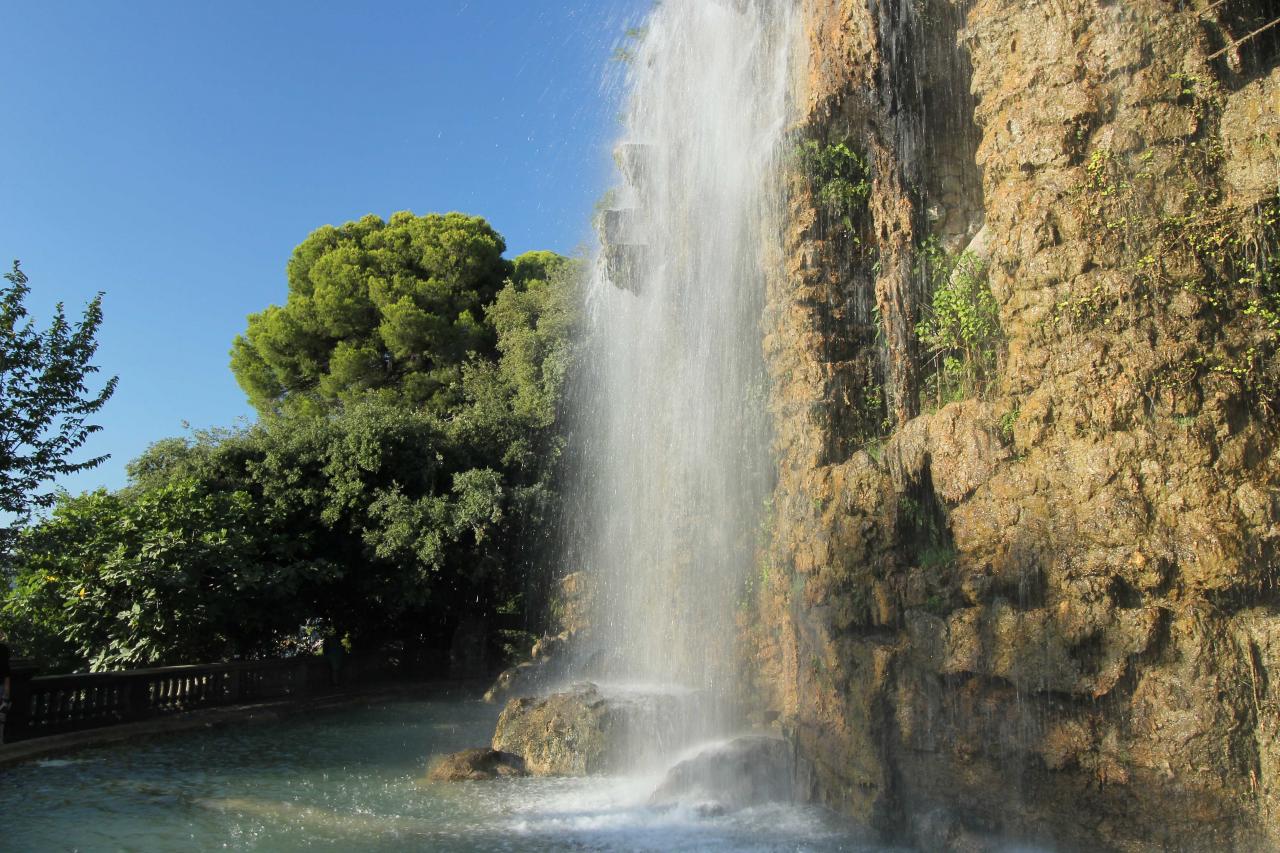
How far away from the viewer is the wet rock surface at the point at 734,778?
31.4 ft

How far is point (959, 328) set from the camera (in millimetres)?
10938

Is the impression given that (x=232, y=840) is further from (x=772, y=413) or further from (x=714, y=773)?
(x=772, y=413)

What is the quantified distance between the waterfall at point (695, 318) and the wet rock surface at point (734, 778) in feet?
7.80

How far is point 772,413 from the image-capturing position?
41.6ft

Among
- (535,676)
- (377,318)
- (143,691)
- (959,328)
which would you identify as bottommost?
(535,676)

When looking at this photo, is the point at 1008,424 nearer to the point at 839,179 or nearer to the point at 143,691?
the point at 839,179

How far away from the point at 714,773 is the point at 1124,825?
4.19 m

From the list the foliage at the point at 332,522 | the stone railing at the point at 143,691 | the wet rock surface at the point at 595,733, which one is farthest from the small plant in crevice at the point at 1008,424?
the stone railing at the point at 143,691

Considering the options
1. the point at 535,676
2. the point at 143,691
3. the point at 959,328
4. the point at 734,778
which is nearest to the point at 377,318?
the point at 535,676

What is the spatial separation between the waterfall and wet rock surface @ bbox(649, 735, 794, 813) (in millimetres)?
2378

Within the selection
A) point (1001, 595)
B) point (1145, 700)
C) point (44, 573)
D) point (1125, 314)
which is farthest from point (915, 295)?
point (44, 573)

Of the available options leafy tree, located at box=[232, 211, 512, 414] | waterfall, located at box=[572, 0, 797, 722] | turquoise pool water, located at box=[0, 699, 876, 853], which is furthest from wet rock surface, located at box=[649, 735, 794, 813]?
leafy tree, located at box=[232, 211, 512, 414]

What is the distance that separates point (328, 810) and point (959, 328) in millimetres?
9463

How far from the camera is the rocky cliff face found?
7.20 m
